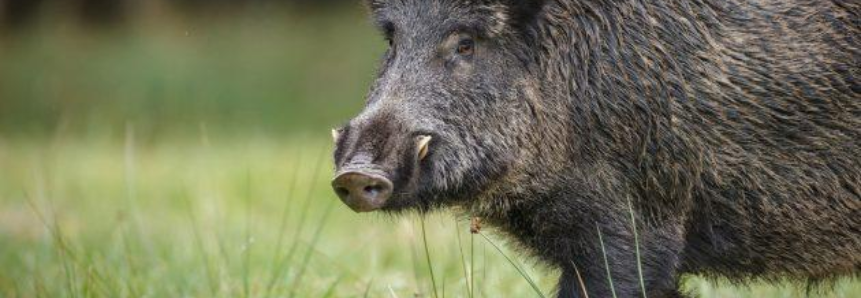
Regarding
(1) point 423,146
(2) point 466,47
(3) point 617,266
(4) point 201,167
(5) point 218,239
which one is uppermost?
(2) point 466,47

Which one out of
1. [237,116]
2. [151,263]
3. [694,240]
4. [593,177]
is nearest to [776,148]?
[694,240]

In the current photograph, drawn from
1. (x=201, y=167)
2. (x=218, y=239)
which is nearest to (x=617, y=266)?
(x=218, y=239)

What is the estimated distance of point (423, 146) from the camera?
3.89 meters

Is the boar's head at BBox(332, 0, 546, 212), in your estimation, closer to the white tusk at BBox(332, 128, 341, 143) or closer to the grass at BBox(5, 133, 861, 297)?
the white tusk at BBox(332, 128, 341, 143)

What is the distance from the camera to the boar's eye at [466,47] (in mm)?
4168

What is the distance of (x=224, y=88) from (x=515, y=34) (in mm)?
12786

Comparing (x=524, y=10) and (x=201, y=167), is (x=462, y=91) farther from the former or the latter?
(x=201, y=167)

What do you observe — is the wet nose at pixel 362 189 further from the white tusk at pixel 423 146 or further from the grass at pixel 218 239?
the grass at pixel 218 239

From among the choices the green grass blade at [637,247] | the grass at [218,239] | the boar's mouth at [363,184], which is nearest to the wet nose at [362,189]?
the boar's mouth at [363,184]

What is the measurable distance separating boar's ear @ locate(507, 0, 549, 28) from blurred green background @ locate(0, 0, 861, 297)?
0.69m

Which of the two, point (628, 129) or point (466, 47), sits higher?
point (466, 47)

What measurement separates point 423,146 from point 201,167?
779 centimetres

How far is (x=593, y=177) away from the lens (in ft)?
13.6

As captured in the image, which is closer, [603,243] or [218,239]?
[603,243]
